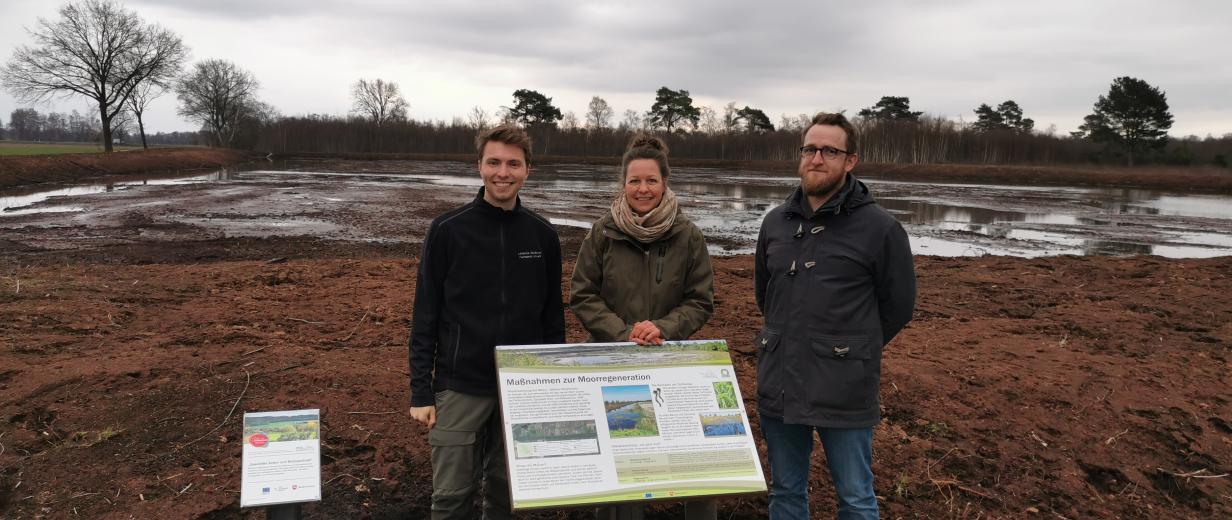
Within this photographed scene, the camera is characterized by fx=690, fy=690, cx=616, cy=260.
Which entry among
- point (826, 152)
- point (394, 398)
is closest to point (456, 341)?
point (826, 152)

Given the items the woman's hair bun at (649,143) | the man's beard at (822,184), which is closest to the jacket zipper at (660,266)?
the woman's hair bun at (649,143)

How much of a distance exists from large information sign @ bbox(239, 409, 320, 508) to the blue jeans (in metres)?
1.87

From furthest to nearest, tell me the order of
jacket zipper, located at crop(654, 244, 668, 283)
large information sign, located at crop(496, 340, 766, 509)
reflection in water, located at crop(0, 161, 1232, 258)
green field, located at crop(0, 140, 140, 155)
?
green field, located at crop(0, 140, 140, 155) → reflection in water, located at crop(0, 161, 1232, 258) → jacket zipper, located at crop(654, 244, 668, 283) → large information sign, located at crop(496, 340, 766, 509)

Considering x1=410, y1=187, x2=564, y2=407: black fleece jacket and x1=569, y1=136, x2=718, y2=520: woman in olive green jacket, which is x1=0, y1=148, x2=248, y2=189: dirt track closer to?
x1=410, y1=187, x2=564, y2=407: black fleece jacket

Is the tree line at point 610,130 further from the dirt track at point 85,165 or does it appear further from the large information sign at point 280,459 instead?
the large information sign at point 280,459

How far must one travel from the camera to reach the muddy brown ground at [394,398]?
12.5ft

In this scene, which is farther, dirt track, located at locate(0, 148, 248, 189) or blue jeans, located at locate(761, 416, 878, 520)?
dirt track, located at locate(0, 148, 248, 189)

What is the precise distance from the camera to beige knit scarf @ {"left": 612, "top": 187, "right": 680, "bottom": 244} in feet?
9.46

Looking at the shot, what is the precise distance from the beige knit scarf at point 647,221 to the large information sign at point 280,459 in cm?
149

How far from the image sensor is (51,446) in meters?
3.98

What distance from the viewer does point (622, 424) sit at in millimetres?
2654

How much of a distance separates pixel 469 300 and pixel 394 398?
2.26m

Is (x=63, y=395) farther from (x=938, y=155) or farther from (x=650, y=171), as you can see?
(x=938, y=155)

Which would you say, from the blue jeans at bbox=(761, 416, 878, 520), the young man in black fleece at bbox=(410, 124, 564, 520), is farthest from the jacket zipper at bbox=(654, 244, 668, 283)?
the blue jeans at bbox=(761, 416, 878, 520)
